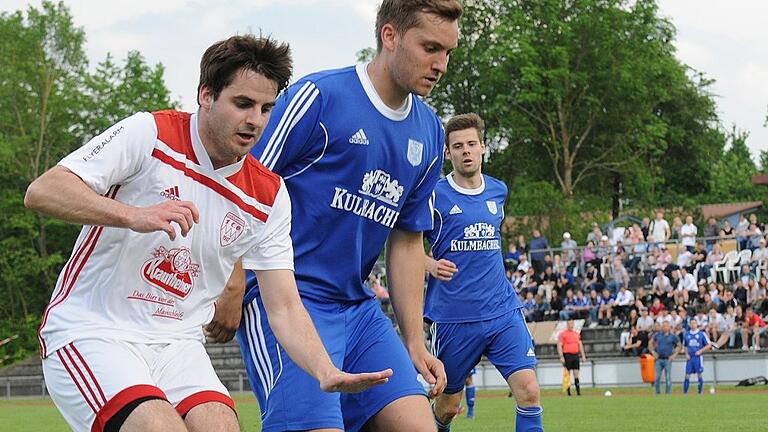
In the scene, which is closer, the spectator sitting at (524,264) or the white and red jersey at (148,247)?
the white and red jersey at (148,247)

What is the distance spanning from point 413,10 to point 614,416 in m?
13.9

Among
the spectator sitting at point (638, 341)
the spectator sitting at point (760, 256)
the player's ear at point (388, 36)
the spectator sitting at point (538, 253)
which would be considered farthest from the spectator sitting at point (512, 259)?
the player's ear at point (388, 36)

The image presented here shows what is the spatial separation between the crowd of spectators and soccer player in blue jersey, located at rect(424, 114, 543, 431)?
2050 cm

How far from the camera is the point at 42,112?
193 ft

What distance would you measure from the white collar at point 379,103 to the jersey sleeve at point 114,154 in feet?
4.58

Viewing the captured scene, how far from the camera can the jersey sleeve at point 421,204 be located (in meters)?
6.43

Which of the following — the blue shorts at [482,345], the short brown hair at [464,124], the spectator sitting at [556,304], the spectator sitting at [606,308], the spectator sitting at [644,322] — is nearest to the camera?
the blue shorts at [482,345]

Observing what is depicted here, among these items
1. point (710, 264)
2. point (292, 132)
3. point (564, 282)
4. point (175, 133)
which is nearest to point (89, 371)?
point (175, 133)

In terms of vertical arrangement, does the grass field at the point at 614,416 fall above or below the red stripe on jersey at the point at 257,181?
below

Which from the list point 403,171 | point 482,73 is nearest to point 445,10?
point 403,171

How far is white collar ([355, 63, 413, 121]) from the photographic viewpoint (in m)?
6.05

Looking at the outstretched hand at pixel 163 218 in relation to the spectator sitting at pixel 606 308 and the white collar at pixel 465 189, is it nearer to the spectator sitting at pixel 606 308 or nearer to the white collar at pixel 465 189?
the white collar at pixel 465 189

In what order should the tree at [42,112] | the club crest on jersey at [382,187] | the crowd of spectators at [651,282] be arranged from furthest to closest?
the tree at [42,112] < the crowd of spectators at [651,282] < the club crest on jersey at [382,187]

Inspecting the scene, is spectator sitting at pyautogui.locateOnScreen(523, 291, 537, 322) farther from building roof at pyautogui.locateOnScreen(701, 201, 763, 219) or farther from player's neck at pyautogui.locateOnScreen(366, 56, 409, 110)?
building roof at pyautogui.locateOnScreen(701, 201, 763, 219)
